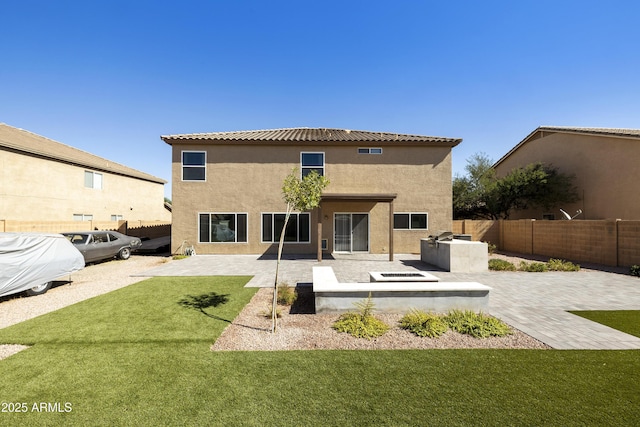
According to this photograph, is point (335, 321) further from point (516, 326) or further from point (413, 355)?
point (516, 326)

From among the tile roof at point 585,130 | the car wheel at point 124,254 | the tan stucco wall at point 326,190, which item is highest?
the tile roof at point 585,130

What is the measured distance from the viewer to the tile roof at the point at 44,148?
16125 millimetres

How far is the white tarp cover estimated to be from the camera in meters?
6.83

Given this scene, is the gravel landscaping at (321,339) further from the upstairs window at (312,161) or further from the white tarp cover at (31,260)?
the upstairs window at (312,161)

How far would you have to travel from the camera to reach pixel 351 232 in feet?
51.1

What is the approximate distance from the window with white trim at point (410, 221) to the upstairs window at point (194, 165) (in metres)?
11.6

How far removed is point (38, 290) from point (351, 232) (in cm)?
1286

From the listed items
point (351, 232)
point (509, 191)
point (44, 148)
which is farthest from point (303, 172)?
point (44, 148)

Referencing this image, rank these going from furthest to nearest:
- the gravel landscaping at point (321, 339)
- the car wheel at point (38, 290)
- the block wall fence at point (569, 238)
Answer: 1. the block wall fence at point (569, 238)
2. the car wheel at point (38, 290)
3. the gravel landscaping at point (321, 339)

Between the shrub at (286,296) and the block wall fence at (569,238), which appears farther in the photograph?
the block wall fence at (569,238)

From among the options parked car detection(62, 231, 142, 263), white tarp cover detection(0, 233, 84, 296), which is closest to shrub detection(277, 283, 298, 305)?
white tarp cover detection(0, 233, 84, 296)

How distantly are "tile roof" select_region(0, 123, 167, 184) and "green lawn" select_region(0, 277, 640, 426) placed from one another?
17615 millimetres

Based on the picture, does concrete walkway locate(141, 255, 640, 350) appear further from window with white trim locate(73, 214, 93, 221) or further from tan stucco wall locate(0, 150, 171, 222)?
window with white trim locate(73, 214, 93, 221)

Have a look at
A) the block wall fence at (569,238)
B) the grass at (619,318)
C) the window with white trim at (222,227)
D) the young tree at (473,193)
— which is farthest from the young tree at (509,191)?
the window with white trim at (222,227)
